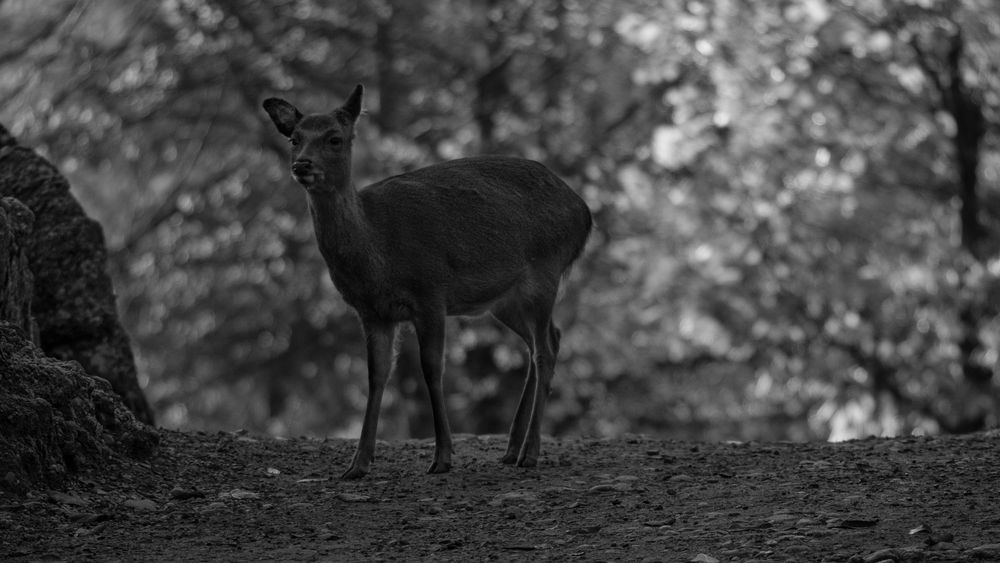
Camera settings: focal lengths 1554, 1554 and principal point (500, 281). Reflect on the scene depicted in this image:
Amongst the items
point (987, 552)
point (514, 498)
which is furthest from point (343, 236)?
point (987, 552)

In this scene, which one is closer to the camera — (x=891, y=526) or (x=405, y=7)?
(x=891, y=526)

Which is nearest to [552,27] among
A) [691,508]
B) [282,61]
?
[282,61]

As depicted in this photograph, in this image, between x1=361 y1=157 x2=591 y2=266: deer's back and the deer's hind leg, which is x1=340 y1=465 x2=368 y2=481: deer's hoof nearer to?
the deer's hind leg

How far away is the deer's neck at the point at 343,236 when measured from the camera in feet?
30.4

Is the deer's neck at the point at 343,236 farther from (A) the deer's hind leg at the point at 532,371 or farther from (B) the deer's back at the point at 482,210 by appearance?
(A) the deer's hind leg at the point at 532,371

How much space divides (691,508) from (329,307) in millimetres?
15911

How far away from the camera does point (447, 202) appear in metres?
Answer: 9.96

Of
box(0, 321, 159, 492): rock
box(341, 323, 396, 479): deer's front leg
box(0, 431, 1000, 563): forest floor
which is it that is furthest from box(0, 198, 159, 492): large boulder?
box(341, 323, 396, 479): deer's front leg

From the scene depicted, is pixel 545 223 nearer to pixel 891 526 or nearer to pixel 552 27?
pixel 891 526

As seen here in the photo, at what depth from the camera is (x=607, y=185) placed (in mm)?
20578

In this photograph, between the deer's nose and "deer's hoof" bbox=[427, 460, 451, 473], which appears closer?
the deer's nose

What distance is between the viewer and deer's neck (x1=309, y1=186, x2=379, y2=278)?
9.27 m

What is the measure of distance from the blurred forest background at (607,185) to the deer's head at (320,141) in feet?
28.6

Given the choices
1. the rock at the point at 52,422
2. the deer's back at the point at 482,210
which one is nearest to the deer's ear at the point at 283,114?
the deer's back at the point at 482,210
